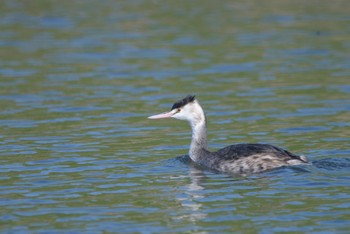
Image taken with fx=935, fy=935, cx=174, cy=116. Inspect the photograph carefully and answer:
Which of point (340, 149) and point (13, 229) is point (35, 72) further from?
point (13, 229)

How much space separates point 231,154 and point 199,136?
128cm

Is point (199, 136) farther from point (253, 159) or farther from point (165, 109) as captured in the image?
point (165, 109)

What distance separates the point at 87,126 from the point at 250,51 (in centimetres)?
739

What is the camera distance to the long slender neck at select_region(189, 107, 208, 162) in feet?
44.9

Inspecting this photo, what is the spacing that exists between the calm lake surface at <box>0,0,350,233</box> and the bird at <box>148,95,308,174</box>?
18 centimetres

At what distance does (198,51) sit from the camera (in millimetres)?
22641

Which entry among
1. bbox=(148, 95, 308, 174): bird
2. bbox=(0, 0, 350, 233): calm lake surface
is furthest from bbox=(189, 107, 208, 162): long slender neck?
bbox=(0, 0, 350, 233): calm lake surface

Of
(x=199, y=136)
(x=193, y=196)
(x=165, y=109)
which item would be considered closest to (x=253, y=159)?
(x=193, y=196)

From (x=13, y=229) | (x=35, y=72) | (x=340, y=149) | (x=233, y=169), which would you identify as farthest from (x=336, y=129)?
(x=35, y=72)

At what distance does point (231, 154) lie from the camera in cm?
1264

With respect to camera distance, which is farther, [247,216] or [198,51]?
[198,51]

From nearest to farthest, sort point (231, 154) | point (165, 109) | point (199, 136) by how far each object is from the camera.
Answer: point (231, 154), point (199, 136), point (165, 109)

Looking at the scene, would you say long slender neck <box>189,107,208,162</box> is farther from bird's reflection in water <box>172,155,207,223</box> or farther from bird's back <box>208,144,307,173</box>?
bird's back <box>208,144,307,173</box>

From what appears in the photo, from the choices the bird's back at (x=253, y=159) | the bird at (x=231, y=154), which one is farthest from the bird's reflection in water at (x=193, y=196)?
the bird's back at (x=253, y=159)
